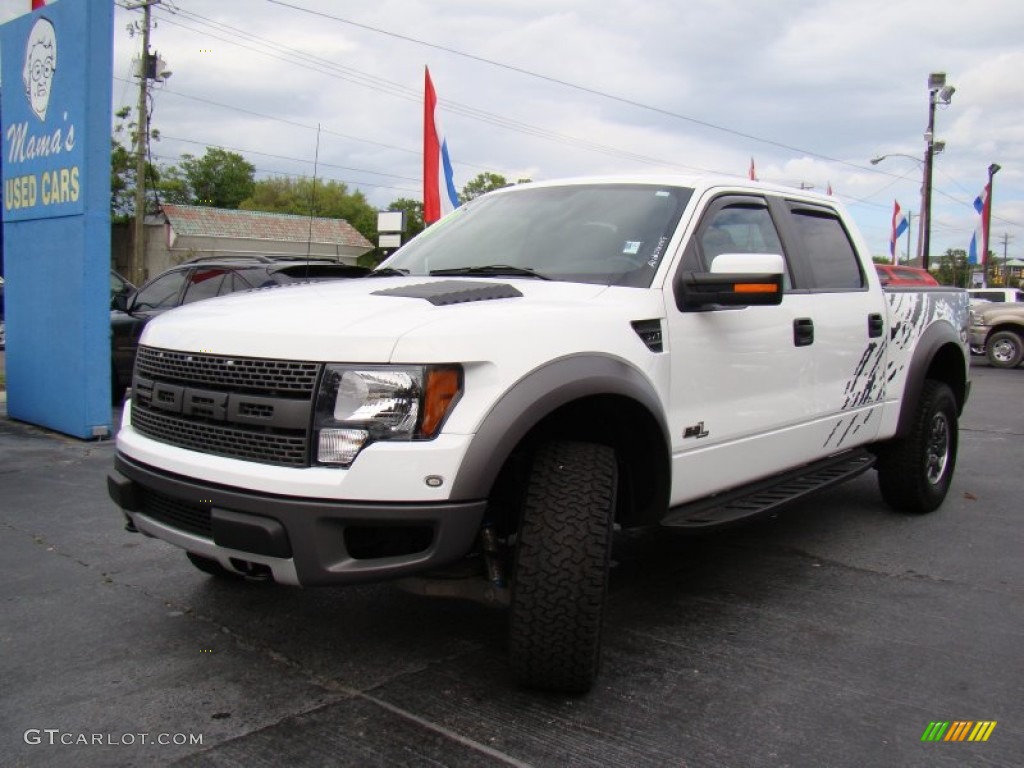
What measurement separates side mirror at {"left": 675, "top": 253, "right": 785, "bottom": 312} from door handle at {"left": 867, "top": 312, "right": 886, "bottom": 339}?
5.47 feet

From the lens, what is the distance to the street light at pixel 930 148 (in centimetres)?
2831

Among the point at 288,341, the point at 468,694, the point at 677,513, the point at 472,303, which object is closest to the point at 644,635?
the point at 677,513

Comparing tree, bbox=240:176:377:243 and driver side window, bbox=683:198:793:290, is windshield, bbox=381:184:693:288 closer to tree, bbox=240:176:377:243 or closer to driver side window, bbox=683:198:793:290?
driver side window, bbox=683:198:793:290

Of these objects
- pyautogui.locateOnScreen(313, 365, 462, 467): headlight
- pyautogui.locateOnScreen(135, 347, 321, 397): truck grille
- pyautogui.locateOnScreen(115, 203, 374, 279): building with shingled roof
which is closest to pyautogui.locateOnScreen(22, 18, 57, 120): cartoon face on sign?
pyautogui.locateOnScreen(135, 347, 321, 397): truck grille

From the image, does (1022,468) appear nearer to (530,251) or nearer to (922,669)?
(922,669)

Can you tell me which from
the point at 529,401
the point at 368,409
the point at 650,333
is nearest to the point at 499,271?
the point at 650,333

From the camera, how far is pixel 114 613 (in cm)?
369

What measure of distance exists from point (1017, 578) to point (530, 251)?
9.38 feet

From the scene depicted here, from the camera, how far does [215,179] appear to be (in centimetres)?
6769

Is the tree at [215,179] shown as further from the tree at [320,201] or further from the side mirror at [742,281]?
the side mirror at [742,281]

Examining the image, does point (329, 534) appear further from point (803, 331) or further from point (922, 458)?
point (922, 458)

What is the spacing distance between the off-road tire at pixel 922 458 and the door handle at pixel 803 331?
1441mm

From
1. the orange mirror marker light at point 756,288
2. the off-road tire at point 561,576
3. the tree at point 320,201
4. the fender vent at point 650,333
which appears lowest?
the off-road tire at point 561,576

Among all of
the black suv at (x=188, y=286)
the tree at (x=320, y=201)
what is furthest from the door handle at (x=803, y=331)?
the tree at (x=320, y=201)
